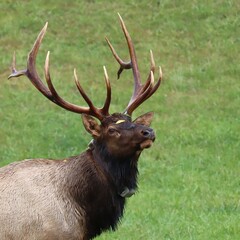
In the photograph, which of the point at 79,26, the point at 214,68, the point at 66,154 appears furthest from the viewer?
the point at 79,26

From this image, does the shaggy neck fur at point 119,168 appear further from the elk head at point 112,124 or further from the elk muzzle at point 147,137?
the elk muzzle at point 147,137

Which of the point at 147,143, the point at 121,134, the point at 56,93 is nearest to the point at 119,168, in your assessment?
the point at 121,134

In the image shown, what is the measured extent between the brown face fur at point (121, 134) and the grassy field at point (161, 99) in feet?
7.96

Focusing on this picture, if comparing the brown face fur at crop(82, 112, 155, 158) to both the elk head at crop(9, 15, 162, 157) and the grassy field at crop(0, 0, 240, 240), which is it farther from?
the grassy field at crop(0, 0, 240, 240)

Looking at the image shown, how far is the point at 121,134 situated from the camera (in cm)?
814

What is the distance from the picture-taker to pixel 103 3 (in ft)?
71.7

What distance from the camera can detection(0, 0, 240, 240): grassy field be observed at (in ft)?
39.2

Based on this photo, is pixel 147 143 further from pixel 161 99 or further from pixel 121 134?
pixel 161 99

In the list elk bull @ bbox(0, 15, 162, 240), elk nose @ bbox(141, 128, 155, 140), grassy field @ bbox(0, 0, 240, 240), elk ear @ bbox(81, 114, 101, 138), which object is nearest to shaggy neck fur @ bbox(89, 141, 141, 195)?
elk bull @ bbox(0, 15, 162, 240)

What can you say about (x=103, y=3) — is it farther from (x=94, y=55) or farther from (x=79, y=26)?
(x=94, y=55)

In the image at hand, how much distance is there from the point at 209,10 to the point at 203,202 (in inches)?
370

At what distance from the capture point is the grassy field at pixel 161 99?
11961 mm

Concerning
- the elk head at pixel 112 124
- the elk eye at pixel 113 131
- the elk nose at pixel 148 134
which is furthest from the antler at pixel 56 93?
the elk nose at pixel 148 134

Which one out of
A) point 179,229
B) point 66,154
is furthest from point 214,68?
point 179,229
